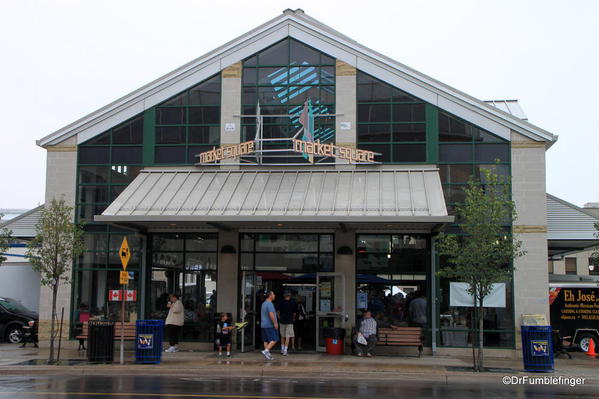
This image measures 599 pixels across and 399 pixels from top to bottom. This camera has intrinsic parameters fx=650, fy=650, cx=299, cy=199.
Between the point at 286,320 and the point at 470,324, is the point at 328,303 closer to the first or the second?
the point at 286,320

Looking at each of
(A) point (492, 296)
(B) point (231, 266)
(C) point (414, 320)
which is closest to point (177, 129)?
(B) point (231, 266)

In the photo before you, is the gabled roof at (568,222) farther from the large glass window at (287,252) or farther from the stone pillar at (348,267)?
the large glass window at (287,252)

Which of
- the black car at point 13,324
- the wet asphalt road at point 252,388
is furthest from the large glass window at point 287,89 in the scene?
the black car at point 13,324

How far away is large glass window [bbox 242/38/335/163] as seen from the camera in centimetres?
2098

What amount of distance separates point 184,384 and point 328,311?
6.83 m

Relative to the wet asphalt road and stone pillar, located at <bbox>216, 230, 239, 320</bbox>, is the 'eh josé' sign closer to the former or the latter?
stone pillar, located at <bbox>216, 230, 239, 320</bbox>

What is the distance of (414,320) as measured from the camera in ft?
64.6

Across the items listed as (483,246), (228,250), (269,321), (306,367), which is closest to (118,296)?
(228,250)

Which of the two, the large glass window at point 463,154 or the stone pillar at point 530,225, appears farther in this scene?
the large glass window at point 463,154

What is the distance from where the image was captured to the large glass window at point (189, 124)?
21391mm

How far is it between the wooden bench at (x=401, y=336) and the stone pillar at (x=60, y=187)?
33.4ft

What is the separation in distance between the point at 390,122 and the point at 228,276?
710cm

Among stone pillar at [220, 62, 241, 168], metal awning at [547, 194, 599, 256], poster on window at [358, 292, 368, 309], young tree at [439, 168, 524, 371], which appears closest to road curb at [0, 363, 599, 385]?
young tree at [439, 168, 524, 371]

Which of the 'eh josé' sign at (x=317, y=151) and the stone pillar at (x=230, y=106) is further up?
the stone pillar at (x=230, y=106)
